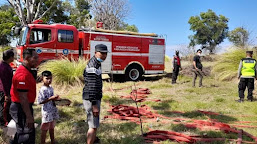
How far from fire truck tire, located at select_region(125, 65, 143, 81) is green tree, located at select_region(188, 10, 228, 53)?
3099 centimetres

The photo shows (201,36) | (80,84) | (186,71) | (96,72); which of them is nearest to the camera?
(96,72)

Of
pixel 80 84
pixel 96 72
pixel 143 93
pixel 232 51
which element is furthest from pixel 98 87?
pixel 232 51

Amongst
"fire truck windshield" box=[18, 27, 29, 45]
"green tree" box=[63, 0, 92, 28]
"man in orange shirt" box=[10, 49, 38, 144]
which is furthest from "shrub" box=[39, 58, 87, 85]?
"green tree" box=[63, 0, 92, 28]

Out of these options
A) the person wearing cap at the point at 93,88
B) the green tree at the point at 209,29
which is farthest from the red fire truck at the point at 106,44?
the green tree at the point at 209,29

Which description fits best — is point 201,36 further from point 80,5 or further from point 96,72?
point 96,72

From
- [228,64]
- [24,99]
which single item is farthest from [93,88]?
[228,64]

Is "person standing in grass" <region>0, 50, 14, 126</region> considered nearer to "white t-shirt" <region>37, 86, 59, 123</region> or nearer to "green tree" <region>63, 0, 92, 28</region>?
"white t-shirt" <region>37, 86, 59, 123</region>

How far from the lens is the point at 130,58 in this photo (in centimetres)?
1182

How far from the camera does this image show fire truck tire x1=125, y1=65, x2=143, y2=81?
1191cm

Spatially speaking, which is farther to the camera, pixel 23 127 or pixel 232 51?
pixel 232 51

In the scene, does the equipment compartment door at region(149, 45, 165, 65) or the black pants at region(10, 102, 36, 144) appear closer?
the black pants at region(10, 102, 36, 144)

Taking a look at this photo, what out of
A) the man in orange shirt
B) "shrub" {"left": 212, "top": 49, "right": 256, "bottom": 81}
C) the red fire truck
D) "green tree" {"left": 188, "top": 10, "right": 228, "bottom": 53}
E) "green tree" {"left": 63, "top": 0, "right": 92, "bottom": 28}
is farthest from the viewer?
"green tree" {"left": 188, "top": 10, "right": 228, "bottom": 53}

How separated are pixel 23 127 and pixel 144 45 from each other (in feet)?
32.7

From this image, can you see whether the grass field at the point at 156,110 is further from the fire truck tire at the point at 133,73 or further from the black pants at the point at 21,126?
the fire truck tire at the point at 133,73
